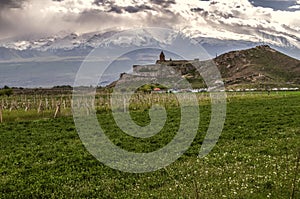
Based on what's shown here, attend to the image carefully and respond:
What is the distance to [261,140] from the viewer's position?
848 inches

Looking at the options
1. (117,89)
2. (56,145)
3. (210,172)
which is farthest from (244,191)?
(117,89)

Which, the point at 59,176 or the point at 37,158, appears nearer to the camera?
the point at 59,176

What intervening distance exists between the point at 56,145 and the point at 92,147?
8.41ft

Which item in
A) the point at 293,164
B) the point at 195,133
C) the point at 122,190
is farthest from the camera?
the point at 195,133

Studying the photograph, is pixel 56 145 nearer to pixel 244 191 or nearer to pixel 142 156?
pixel 142 156

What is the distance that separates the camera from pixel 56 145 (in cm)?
2255

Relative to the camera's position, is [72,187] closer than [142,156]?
Yes

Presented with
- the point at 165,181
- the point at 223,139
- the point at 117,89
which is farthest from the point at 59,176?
the point at 117,89

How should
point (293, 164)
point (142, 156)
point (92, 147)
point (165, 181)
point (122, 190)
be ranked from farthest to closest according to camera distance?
point (92, 147), point (142, 156), point (293, 164), point (165, 181), point (122, 190)

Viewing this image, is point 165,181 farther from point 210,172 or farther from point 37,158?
point 37,158

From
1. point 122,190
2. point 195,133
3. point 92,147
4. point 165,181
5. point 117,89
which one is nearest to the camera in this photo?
point 122,190

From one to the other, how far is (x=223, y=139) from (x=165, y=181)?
9.88 meters

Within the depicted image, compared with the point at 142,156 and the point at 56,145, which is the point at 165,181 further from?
the point at 56,145

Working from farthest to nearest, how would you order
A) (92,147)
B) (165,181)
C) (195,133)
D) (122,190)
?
(195,133), (92,147), (165,181), (122,190)
